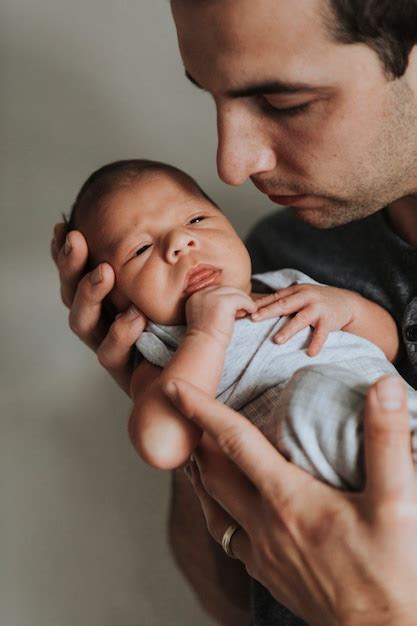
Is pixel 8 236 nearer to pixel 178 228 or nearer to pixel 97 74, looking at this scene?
pixel 97 74

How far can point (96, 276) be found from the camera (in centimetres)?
137

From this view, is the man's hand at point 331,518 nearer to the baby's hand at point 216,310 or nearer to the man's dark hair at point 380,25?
the baby's hand at point 216,310

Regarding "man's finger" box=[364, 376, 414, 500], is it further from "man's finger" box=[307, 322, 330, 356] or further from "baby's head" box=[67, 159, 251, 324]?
"baby's head" box=[67, 159, 251, 324]

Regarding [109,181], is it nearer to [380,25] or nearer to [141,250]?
[141,250]

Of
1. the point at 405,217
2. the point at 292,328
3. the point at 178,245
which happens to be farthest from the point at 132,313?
the point at 405,217

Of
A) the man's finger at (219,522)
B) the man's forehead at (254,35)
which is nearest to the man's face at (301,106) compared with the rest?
the man's forehead at (254,35)

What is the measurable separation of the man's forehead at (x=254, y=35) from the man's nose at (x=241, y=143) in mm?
60

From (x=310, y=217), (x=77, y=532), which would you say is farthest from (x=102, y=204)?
(x=77, y=532)

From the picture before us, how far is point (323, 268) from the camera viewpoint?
5.53 ft

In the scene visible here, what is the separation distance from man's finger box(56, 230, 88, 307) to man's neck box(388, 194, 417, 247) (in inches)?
24.7

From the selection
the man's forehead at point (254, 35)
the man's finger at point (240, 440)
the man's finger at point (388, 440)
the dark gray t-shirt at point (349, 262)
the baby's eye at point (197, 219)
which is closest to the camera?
the man's finger at point (388, 440)

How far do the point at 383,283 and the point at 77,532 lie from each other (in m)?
1.03

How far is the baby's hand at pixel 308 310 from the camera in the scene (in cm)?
128

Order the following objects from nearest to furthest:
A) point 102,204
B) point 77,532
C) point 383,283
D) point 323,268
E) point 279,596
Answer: point 279,596 → point 102,204 → point 383,283 → point 323,268 → point 77,532
